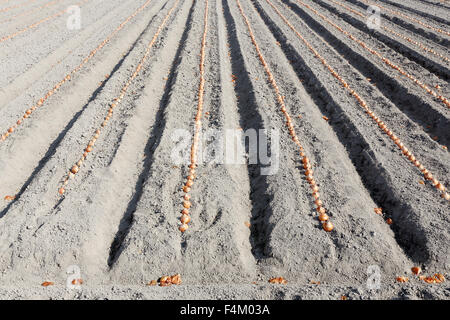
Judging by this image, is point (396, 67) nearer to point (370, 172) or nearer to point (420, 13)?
point (370, 172)

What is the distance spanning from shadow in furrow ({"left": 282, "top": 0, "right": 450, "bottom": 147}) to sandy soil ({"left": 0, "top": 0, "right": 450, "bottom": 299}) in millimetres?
43

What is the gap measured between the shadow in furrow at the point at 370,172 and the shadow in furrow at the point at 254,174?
1134 millimetres

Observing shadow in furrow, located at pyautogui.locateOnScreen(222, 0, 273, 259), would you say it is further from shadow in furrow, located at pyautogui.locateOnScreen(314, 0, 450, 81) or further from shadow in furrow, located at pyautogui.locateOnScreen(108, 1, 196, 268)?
shadow in furrow, located at pyautogui.locateOnScreen(314, 0, 450, 81)

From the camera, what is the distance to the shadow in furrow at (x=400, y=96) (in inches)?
305

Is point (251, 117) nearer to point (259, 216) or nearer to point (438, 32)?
point (259, 216)

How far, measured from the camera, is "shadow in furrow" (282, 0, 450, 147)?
7.74 metres

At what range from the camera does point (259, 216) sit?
558cm

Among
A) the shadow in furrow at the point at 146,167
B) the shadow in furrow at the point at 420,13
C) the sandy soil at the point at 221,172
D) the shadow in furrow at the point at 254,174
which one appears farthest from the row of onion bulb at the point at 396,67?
the shadow in furrow at the point at 146,167

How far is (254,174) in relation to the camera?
21.4 feet

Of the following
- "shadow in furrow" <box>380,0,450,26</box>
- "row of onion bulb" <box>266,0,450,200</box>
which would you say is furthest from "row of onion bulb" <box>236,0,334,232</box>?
"shadow in furrow" <box>380,0,450,26</box>

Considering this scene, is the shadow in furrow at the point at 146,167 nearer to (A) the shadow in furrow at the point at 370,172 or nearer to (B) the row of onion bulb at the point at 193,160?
(B) the row of onion bulb at the point at 193,160

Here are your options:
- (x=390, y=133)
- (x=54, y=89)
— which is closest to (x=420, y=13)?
(x=390, y=133)
